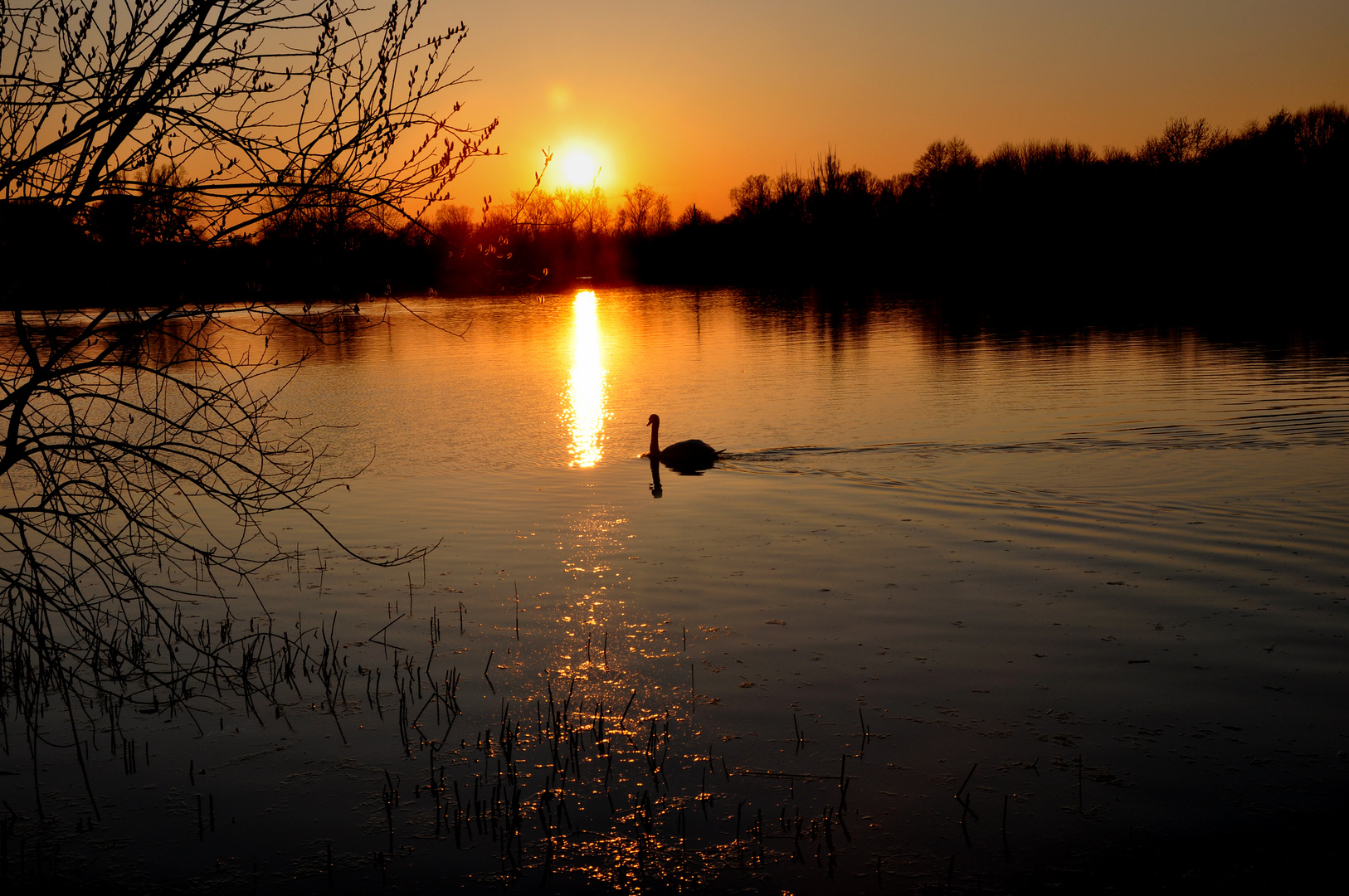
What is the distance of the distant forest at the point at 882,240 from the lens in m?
5.21

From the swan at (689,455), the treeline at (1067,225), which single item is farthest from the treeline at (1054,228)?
the swan at (689,455)

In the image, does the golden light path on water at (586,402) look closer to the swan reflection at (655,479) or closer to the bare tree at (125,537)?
the swan reflection at (655,479)

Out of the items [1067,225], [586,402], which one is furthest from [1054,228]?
[586,402]

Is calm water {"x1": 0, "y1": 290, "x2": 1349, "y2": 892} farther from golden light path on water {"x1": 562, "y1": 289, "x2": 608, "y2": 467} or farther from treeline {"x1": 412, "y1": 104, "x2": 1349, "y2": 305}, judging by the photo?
treeline {"x1": 412, "y1": 104, "x2": 1349, "y2": 305}

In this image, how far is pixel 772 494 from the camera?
48.0ft

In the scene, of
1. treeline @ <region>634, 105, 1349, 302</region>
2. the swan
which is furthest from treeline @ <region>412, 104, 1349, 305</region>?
the swan

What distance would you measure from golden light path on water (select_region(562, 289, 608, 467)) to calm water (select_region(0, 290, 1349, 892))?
1.36 feet

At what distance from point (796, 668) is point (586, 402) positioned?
17.8 m

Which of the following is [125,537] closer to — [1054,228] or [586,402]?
[586,402]

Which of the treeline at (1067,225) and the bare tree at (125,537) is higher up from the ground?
the treeline at (1067,225)

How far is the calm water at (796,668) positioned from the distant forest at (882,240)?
3.02 m

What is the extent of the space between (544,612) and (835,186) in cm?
10944

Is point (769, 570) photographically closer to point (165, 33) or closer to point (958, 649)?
point (958, 649)

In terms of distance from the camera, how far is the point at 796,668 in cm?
782
